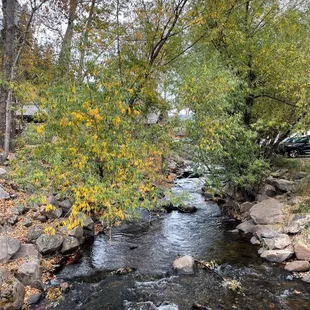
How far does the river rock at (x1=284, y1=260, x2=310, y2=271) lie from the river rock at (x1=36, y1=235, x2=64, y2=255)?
617cm

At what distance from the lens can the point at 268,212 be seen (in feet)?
32.3

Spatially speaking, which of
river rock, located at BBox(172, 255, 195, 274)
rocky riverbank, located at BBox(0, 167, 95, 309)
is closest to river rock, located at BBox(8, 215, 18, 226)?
rocky riverbank, located at BBox(0, 167, 95, 309)

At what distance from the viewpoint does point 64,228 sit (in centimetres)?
842

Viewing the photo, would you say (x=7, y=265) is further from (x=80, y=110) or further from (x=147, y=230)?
(x=147, y=230)

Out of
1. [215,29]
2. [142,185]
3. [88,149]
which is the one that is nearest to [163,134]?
[142,185]

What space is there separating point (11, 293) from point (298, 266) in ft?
21.7

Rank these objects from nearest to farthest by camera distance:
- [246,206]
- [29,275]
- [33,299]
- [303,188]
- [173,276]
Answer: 1. [33,299]
2. [29,275]
3. [173,276]
4. [303,188]
5. [246,206]

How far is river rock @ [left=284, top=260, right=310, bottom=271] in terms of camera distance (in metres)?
6.95

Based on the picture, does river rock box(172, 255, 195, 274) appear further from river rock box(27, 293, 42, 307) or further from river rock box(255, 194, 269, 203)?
river rock box(255, 194, 269, 203)

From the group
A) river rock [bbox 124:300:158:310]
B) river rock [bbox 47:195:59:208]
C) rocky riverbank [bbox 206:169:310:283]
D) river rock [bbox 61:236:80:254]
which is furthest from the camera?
river rock [bbox 47:195:59:208]

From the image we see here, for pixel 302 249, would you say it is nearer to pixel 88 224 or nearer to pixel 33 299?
pixel 88 224

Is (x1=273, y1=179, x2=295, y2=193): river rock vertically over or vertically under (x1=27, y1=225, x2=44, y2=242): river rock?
over

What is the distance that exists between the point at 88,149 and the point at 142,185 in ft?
5.49

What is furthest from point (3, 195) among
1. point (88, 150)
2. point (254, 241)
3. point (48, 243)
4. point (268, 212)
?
point (268, 212)
